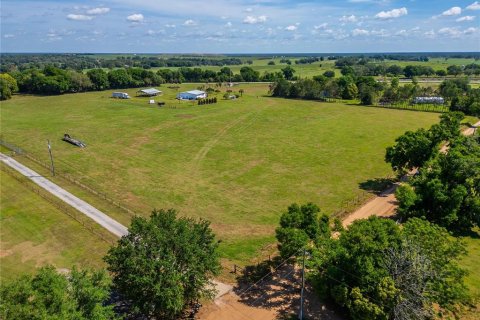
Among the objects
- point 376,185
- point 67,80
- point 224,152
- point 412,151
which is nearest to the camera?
point 412,151

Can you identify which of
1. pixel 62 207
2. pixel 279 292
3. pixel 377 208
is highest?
pixel 62 207

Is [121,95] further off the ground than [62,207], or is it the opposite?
[121,95]

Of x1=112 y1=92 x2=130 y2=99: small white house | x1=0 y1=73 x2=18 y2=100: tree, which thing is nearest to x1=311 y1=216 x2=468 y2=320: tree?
x1=112 y1=92 x2=130 y2=99: small white house

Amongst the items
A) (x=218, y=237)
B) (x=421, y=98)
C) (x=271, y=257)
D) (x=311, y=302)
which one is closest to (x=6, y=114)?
(x=218, y=237)

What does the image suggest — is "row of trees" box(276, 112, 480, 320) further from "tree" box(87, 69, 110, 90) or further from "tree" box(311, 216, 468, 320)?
"tree" box(87, 69, 110, 90)

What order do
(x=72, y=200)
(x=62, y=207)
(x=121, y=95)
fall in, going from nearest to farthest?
(x=62, y=207) < (x=72, y=200) < (x=121, y=95)

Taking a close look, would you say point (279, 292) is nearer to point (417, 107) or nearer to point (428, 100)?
point (417, 107)

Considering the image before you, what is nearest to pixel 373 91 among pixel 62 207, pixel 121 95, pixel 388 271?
pixel 121 95

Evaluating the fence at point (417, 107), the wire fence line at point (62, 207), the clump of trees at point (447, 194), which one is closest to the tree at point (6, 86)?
the wire fence line at point (62, 207)
